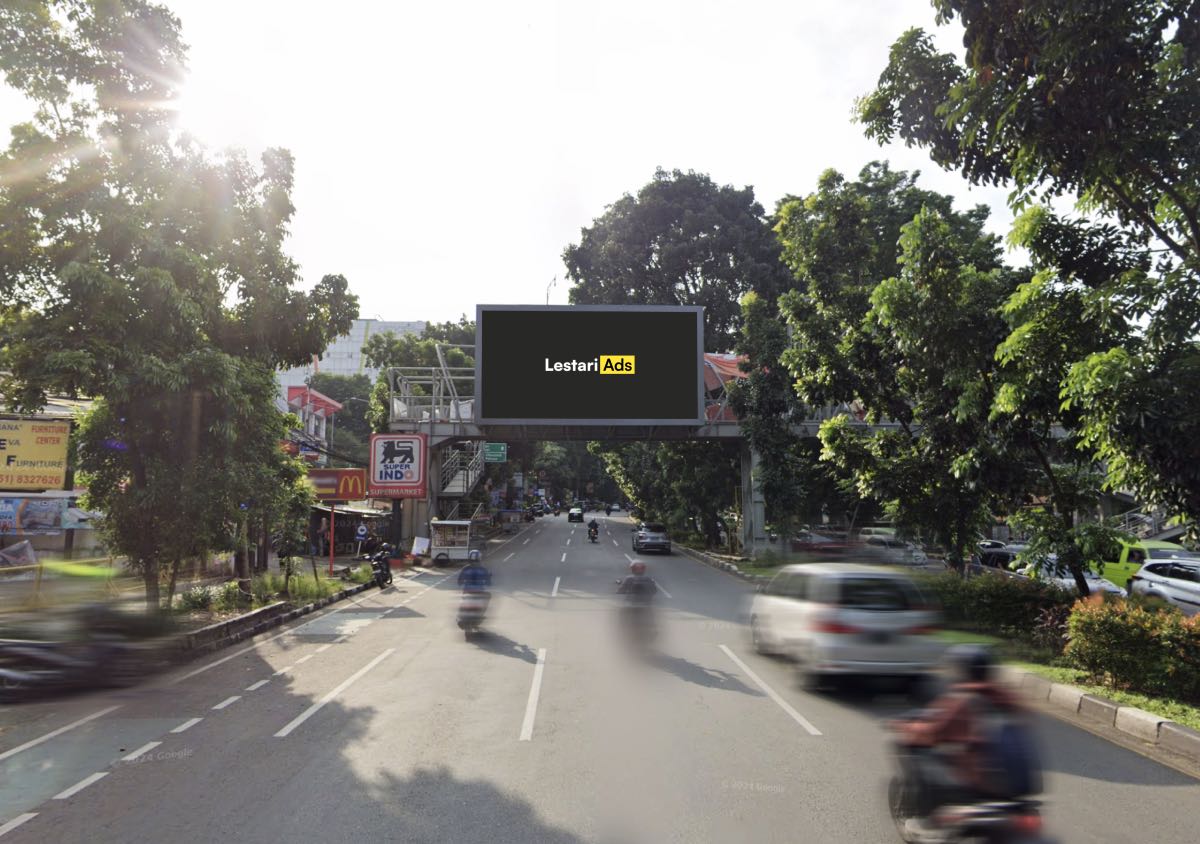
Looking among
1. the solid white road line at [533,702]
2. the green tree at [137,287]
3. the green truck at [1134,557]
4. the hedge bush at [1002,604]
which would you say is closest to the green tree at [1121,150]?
the hedge bush at [1002,604]

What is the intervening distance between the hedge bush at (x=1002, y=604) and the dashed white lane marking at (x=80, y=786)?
1075cm

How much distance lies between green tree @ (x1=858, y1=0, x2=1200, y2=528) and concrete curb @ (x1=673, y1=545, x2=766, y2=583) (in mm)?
16543

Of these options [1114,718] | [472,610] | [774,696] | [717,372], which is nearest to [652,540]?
[717,372]

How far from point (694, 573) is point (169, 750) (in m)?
21.7

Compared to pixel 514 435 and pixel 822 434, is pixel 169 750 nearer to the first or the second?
pixel 822 434

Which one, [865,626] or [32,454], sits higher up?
[32,454]

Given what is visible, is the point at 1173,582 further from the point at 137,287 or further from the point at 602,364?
the point at 137,287

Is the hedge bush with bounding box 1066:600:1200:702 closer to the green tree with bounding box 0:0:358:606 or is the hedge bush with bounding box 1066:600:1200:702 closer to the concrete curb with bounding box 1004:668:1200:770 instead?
the concrete curb with bounding box 1004:668:1200:770

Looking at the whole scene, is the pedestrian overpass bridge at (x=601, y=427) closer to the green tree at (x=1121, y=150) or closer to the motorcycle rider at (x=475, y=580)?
the motorcycle rider at (x=475, y=580)

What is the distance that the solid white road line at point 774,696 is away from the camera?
7.81 metres

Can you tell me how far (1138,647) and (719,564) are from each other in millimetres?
21732

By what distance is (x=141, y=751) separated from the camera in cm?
730

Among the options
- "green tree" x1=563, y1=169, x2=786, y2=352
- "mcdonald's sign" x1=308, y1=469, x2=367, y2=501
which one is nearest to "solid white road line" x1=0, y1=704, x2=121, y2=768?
"mcdonald's sign" x1=308, y1=469, x2=367, y2=501

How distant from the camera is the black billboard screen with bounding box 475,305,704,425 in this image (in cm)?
2556
